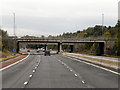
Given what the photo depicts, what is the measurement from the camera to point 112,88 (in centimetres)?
1167

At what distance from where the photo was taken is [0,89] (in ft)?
36.7

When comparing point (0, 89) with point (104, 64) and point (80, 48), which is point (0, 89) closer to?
point (104, 64)

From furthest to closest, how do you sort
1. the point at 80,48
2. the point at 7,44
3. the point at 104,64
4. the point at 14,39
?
1. the point at 80,48
2. the point at 14,39
3. the point at 7,44
4. the point at 104,64

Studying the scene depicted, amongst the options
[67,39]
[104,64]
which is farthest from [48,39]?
[104,64]

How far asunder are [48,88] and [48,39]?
7141 centimetres

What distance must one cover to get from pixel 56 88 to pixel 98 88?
230 cm

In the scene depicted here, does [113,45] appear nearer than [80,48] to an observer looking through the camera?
Yes

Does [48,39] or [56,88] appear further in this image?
[48,39]

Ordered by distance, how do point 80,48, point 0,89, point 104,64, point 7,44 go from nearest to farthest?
point 0,89 → point 104,64 → point 7,44 → point 80,48

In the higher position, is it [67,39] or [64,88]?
[67,39]

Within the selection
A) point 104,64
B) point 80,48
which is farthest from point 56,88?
point 80,48

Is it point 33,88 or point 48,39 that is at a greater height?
point 48,39

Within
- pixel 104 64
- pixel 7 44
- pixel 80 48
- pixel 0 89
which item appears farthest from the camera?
pixel 80 48

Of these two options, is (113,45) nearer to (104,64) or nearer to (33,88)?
Result: (104,64)
